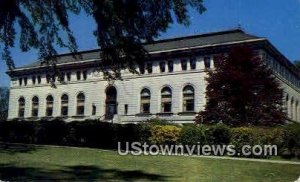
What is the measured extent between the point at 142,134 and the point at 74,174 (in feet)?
38.6

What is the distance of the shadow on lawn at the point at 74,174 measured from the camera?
12.0 metres

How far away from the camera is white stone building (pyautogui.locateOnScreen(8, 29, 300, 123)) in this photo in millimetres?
49312

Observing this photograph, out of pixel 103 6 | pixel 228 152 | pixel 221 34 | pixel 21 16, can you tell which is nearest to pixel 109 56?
pixel 103 6

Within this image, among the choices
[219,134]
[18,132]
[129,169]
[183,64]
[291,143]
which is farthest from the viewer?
[183,64]

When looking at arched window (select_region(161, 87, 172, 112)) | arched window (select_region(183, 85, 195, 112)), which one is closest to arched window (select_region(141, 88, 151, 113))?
arched window (select_region(161, 87, 172, 112))

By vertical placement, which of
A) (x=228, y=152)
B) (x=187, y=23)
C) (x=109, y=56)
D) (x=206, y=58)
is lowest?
(x=228, y=152)

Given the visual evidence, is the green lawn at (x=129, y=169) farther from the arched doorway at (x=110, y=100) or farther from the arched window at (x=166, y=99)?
the arched doorway at (x=110, y=100)

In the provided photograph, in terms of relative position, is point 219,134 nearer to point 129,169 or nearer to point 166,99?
point 129,169

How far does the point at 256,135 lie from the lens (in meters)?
22.7

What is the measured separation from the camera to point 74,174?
43.0 ft

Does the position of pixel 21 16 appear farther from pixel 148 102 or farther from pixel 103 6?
pixel 148 102

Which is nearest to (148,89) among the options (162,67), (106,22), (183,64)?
(162,67)

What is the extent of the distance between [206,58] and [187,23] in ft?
107

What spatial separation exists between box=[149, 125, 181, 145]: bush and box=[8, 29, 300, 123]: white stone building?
20.0 metres
